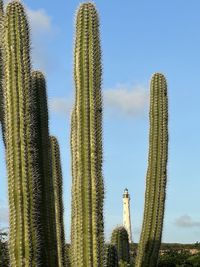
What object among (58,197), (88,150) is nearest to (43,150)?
(88,150)

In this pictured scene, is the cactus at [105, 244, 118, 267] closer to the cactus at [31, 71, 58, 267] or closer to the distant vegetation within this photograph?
the distant vegetation

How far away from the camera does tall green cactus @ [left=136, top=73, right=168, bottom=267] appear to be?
10328 mm

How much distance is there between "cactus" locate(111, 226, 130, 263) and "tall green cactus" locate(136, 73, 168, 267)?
1.73 ft

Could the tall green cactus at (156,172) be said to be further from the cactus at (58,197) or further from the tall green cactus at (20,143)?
the tall green cactus at (20,143)

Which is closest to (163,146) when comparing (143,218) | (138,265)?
(143,218)

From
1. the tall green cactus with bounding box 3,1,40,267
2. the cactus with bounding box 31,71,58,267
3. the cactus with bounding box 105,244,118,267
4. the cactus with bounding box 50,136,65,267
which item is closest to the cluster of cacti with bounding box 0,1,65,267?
Answer: the tall green cactus with bounding box 3,1,40,267

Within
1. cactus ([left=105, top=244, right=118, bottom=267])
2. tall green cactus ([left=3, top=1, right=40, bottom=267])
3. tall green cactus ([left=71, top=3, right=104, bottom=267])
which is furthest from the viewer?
cactus ([left=105, top=244, right=118, bottom=267])

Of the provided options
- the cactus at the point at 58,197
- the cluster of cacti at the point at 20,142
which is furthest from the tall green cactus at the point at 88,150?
the cactus at the point at 58,197

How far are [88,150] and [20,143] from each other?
805 millimetres

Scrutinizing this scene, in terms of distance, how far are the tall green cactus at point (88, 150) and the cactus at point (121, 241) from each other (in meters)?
2.61

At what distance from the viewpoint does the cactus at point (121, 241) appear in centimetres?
1093

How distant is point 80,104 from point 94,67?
1.66 feet

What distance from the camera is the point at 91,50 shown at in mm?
8500

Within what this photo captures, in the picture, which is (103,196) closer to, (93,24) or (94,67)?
(94,67)
